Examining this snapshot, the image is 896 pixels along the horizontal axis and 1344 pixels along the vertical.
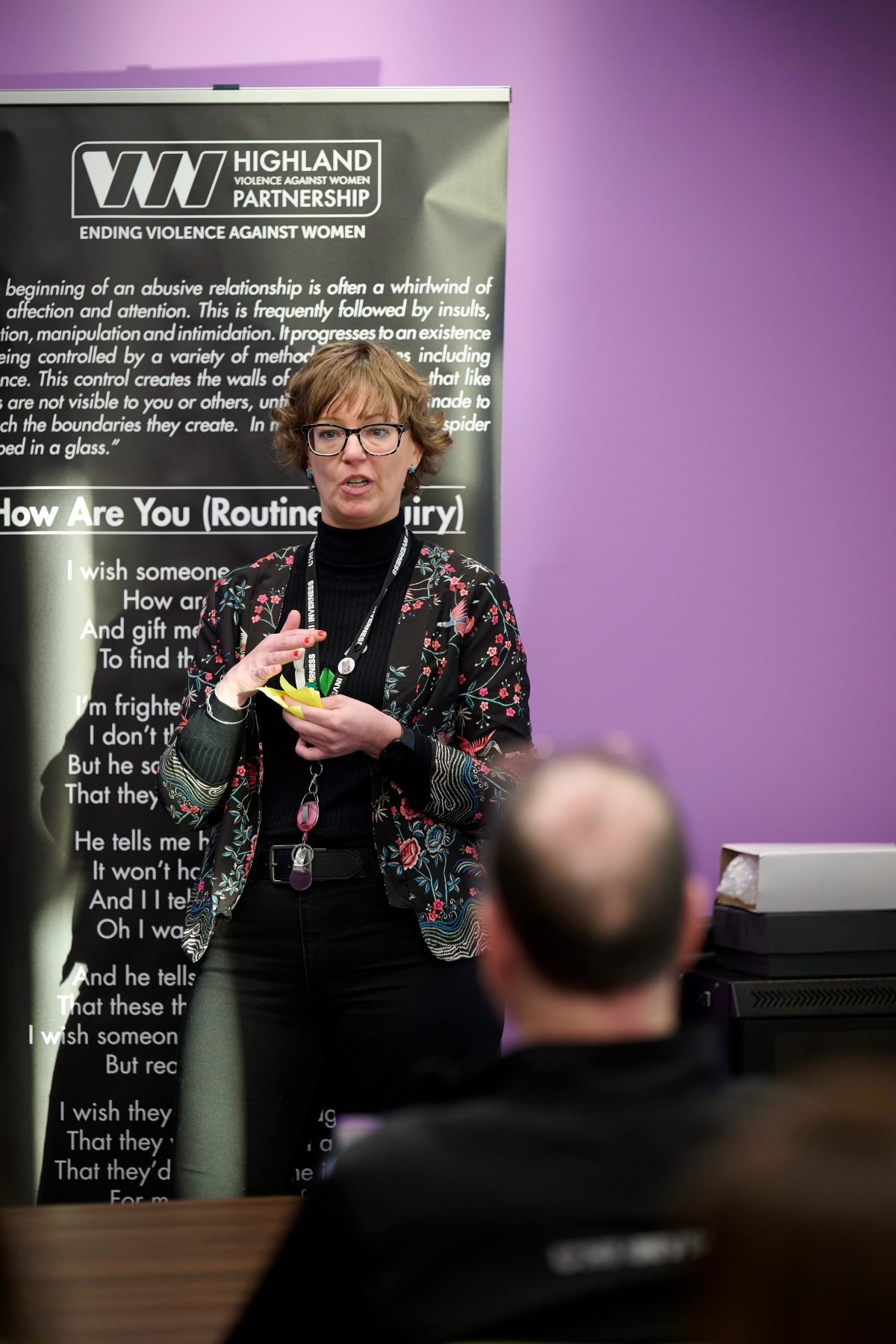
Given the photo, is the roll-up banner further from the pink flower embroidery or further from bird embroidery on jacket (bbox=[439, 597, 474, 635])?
the pink flower embroidery

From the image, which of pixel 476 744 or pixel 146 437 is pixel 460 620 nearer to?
pixel 476 744

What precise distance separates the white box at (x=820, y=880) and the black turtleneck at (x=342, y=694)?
84 centimetres

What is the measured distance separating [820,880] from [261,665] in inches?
47.8

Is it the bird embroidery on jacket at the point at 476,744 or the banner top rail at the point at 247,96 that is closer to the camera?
the bird embroidery on jacket at the point at 476,744

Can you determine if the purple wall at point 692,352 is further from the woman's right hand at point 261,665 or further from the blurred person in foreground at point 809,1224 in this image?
the blurred person in foreground at point 809,1224

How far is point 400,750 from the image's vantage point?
2070 mm

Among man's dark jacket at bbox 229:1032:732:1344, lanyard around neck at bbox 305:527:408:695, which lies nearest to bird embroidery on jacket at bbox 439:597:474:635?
lanyard around neck at bbox 305:527:408:695

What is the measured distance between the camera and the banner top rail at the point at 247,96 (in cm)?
289

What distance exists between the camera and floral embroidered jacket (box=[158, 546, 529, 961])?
6.98ft

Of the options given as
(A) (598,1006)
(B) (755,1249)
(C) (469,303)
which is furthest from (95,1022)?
(B) (755,1249)

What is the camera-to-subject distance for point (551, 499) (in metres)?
3.17

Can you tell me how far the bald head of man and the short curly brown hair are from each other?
1449 millimetres

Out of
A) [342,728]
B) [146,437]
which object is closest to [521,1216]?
[342,728]

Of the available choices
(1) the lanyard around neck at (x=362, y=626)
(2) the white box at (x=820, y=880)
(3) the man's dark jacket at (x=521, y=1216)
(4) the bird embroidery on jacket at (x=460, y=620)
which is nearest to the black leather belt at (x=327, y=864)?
(1) the lanyard around neck at (x=362, y=626)
